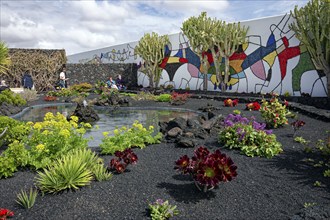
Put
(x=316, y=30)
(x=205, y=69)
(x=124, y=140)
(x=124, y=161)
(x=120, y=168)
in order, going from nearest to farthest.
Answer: (x=120, y=168) → (x=124, y=161) → (x=124, y=140) → (x=316, y=30) → (x=205, y=69)

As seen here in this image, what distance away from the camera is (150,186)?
4.34 metres

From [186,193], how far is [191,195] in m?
0.09

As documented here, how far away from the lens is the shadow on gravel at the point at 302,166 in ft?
14.6

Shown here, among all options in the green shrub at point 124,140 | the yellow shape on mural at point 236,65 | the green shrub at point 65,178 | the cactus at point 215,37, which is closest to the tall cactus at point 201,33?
the cactus at point 215,37

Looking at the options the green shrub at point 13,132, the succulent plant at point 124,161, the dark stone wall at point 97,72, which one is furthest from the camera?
the dark stone wall at point 97,72

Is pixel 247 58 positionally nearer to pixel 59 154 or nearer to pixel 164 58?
pixel 164 58

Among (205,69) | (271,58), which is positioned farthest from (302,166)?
(205,69)

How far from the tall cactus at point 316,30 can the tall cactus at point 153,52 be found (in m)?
11.0

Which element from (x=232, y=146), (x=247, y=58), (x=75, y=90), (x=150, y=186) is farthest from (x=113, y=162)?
(x=75, y=90)

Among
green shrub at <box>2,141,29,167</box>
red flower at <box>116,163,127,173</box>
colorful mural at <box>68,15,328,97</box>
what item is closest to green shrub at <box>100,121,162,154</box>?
red flower at <box>116,163,127,173</box>

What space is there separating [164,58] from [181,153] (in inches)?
693

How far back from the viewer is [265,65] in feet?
51.4

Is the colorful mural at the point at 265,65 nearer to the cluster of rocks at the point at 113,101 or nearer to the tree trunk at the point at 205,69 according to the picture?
the tree trunk at the point at 205,69

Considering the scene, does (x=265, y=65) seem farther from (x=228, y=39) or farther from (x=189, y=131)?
(x=189, y=131)
